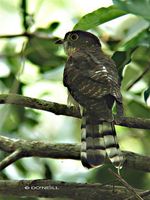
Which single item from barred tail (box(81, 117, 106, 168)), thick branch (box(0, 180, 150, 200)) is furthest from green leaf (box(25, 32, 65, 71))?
thick branch (box(0, 180, 150, 200))

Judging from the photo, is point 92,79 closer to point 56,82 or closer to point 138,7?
point 138,7

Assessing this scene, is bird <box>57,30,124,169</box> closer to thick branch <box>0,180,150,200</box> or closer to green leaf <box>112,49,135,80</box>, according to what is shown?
green leaf <box>112,49,135,80</box>

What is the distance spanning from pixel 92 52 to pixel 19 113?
68cm

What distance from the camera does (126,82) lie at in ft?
16.5

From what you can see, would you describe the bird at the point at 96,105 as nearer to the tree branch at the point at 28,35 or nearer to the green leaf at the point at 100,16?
the green leaf at the point at 100,16

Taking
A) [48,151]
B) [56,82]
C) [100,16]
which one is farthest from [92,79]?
[56,82]

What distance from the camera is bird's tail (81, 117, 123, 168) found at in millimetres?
3994

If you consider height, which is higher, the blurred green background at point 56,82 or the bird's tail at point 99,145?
the blurred green background at point 56,82

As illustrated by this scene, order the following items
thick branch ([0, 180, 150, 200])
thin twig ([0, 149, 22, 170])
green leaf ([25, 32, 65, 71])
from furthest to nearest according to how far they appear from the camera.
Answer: green leaf ([25, 32, 65, 71]), thin twig ([0, 149, 22, 170]), thick branch ([0, 180, 150, 200])

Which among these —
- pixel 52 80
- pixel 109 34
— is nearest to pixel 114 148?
pixel 52 80

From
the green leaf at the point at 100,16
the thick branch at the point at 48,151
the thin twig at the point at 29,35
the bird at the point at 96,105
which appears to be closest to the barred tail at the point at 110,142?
the bird at the point at 96,105

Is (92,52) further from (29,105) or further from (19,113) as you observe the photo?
(29,105)

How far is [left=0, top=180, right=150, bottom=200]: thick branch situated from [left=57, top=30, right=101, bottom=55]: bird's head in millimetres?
1724

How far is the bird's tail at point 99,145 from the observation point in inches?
157
